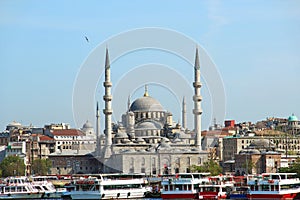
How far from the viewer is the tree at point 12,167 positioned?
92.3 meters

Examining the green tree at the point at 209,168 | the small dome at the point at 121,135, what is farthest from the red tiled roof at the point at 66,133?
the green tree at the point at 209,168

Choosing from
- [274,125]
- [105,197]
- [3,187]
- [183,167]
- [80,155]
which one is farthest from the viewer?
[274,125]

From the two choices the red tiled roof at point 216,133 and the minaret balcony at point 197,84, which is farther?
the red tiled roof at point 216,133

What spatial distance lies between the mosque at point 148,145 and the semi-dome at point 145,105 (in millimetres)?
2366

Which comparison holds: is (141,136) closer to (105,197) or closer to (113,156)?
(113,156)

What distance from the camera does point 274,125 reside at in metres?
136

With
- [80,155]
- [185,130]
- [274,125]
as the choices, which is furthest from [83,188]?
[274,125]

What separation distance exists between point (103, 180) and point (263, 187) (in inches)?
398

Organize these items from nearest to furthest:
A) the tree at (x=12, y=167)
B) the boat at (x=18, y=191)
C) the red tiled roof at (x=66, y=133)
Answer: the boat at (x=18, y=191) < the tree at (x=12, y=167) < the red tiled roof at (x=66, y=133)

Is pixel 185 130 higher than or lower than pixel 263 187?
higher

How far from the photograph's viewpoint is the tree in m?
92.3

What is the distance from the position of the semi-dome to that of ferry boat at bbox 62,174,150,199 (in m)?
53.8

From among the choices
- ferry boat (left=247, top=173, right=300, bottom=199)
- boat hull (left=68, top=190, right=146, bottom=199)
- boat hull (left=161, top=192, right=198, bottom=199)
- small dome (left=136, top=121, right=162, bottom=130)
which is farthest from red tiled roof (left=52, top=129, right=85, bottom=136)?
ferry boat (left=247, top=173, right=300, bottom=199)

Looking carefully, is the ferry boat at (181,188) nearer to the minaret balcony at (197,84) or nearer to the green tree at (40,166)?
the minaret balcony at (197,84)
